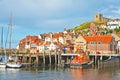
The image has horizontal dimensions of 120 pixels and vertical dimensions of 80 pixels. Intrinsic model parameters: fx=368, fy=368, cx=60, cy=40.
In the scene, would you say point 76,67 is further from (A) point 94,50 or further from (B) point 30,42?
(B) point 30,42

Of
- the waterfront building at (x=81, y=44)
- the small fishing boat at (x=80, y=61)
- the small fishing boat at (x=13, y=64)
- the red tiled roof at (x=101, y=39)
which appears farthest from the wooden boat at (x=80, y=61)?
the waterfront building at (x=81, y=44)

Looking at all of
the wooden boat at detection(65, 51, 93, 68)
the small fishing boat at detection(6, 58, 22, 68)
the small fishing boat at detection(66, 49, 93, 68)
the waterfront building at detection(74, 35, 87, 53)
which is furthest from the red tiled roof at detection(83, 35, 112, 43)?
the small fishing boat at detection(6, 58, 22, 68)

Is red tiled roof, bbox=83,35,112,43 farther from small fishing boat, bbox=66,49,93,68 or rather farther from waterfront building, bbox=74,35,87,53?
small fishing boat, bbox=66,49,93,68

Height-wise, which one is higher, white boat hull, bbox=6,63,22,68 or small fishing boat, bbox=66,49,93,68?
small fishing boat, bbox=66,49,93,68

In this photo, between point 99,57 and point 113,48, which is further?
point 113,48

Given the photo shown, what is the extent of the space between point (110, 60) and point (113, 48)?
19339 mm

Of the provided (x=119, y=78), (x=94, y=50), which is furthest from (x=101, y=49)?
(x=119, y=78)

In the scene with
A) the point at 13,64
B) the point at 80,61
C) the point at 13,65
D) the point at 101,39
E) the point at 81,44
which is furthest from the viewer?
the point at 81,44

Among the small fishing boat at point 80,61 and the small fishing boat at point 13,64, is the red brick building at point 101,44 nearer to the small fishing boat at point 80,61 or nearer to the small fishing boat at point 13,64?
the small fishing boat at point 80,61

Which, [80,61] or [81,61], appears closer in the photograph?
[80,61]

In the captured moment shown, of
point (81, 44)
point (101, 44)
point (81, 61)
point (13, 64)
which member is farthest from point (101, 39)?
point (13, 64)

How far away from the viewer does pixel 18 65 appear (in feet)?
288

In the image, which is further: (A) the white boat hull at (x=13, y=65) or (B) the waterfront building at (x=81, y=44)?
(B) the waterfront building at (x=81, y=44)

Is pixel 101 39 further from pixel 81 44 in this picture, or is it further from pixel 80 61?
pixel 80 61
